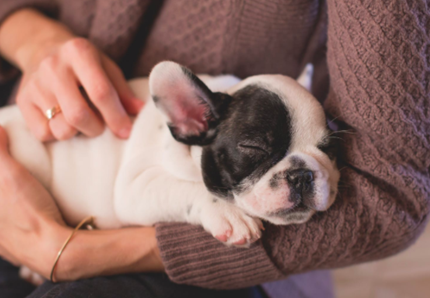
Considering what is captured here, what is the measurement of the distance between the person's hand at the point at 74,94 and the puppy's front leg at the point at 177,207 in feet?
0.66

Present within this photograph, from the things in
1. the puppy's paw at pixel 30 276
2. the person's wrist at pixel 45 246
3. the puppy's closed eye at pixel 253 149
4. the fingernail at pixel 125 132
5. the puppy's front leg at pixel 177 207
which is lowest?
the puppy's paw at pixel 30 276

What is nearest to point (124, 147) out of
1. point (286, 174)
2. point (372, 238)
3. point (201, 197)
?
point (201, 197)

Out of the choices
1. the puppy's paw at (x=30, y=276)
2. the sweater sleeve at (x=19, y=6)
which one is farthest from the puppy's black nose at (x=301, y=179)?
the sweater sleeve at (x=19, y=6)

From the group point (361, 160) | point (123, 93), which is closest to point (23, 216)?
point (123, 93)

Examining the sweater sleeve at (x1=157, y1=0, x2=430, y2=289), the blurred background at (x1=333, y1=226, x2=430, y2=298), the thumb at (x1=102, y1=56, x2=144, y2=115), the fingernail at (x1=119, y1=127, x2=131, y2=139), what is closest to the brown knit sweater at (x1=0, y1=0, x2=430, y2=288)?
the sweater sleeve at (x1=157, y1=0, x2=430, y2=289)

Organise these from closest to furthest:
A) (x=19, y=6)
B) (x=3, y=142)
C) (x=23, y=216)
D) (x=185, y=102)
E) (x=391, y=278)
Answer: (x=185, y=102)
(x=23, y=216)
(x=3, y=142)
(x=19, y=6)
(x=391, y=278)

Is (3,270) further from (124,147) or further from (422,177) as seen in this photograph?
(422,177)

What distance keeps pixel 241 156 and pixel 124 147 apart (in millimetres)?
508

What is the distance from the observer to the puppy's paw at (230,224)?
91cm

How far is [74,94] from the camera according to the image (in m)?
1.09

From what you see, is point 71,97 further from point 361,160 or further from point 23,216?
point 361,160

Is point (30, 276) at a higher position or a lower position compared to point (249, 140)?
lower

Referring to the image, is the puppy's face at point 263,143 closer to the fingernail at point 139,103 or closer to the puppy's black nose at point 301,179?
the puppy's black nose at point 301,179

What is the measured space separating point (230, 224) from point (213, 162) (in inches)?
6.8
